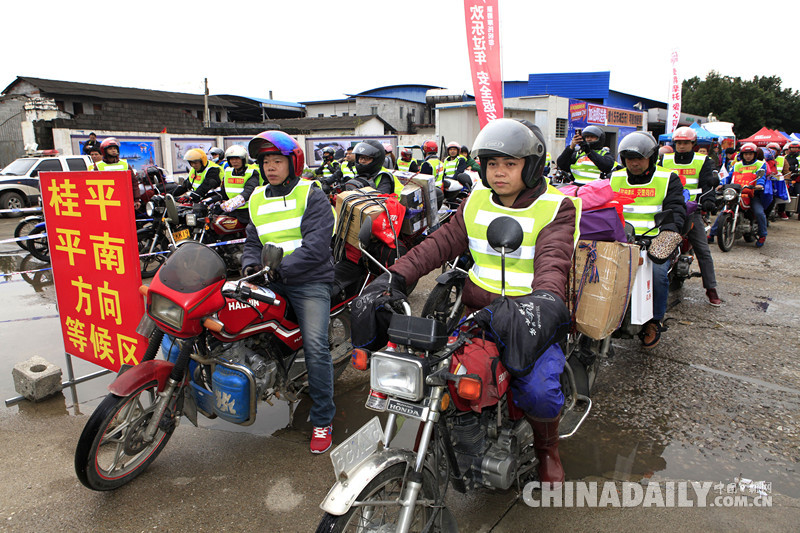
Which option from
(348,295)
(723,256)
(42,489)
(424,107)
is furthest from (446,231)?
(424,107)

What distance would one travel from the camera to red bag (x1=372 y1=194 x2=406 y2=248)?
4574 millimetres

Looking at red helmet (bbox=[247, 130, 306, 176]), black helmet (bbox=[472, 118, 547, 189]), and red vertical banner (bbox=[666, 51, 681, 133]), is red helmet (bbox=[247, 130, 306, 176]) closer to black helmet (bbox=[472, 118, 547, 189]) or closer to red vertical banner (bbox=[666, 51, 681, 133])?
black helmet (bbox=[472, 118, 547, 189])

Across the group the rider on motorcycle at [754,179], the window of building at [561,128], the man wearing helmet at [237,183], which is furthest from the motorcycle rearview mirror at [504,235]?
the window of building at [561,128]

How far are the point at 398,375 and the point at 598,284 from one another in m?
1.61

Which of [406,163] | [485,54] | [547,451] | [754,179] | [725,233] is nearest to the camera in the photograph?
[547,451]

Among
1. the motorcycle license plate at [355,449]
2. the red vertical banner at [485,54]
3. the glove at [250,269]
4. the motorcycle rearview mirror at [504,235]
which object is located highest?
the red vertical banner at [485,54]

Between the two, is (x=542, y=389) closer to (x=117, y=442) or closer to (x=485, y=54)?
(x=117, y=442)

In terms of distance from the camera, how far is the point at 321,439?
351 cm

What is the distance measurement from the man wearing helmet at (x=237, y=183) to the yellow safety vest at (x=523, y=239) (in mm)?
5634

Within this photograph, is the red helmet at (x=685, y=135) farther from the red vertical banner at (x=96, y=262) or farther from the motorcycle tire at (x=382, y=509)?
the red vertical banner at (x=96, y=262)

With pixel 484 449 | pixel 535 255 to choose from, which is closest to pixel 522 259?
pixel 535 255

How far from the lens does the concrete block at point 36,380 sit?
4.16m

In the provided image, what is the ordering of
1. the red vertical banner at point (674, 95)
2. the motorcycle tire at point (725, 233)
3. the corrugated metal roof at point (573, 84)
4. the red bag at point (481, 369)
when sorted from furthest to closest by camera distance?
the corrugated metal roof at point (573, 84)
the red vertical banner at point (674, 95)
the motorcycle tire at point (725, 233)
the red bag at point (481, 369)

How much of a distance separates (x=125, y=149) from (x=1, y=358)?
1676 cm
